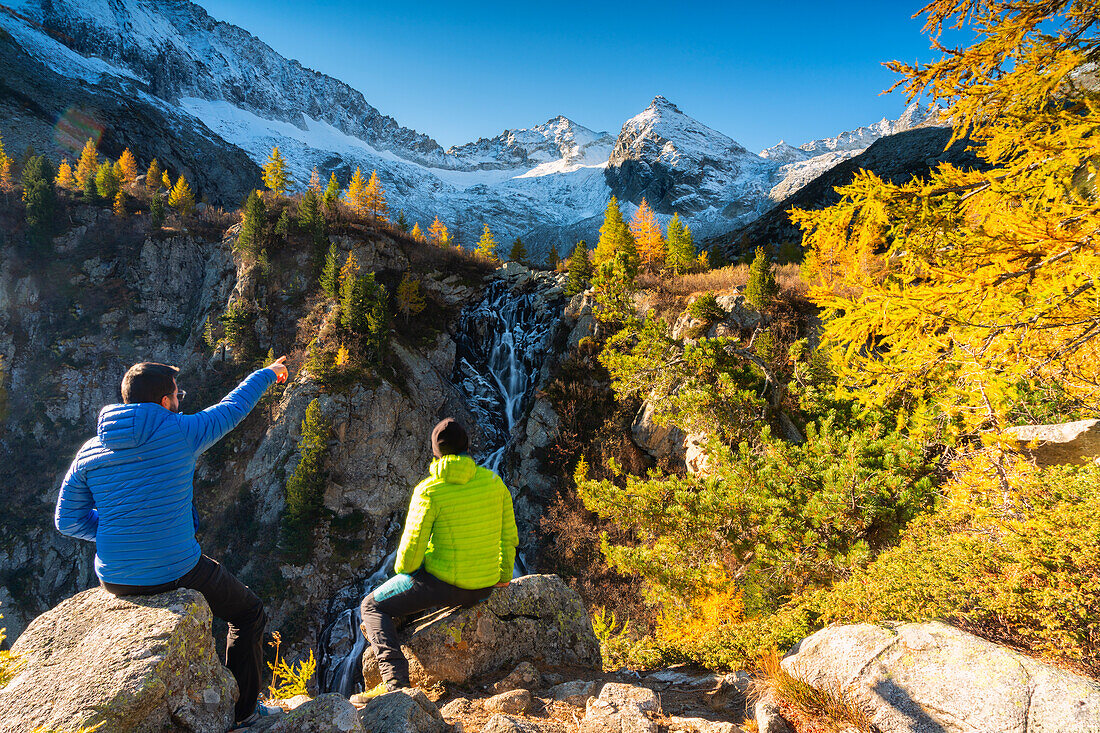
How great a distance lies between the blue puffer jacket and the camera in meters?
2.90

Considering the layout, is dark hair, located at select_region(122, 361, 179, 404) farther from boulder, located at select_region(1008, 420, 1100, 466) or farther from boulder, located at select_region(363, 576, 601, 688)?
boulder, located at select_region(1008, 420, 1100, 466)

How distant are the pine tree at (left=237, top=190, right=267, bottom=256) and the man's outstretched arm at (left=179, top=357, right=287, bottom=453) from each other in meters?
33.3

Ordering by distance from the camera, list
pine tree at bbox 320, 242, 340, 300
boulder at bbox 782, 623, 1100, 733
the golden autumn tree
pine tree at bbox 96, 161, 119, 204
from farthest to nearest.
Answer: pine tree at bbox 96, 161, 119, 204
pine tree at bbox 320, 242, 340, 300
the golden autumn tree
boulder at bbox 782, 623, 1100, 733

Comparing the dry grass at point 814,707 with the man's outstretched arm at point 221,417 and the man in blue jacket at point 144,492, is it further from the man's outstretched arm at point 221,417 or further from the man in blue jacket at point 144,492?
the man's outstretched arm at point 221,417

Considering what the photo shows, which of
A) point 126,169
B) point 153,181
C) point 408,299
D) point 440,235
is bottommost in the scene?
point 408,299

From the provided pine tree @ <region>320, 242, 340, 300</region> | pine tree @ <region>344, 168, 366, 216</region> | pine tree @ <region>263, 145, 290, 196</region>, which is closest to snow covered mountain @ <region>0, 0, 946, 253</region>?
pine tree @ <region>263, 145, 290, 196</region>

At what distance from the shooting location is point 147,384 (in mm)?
3035

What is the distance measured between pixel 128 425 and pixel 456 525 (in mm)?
2575

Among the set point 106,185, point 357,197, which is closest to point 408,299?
point 357,197

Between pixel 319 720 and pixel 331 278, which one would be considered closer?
pixel 319 720

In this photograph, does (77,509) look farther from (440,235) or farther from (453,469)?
(440,235)

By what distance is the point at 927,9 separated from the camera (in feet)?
16.6

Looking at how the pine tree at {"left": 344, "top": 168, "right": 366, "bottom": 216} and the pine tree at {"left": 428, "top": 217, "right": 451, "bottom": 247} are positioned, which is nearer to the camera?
the pine tree at {"left": 344, "top": 168, "right": 366, "bottom": 216}

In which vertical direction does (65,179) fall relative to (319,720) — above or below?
above
